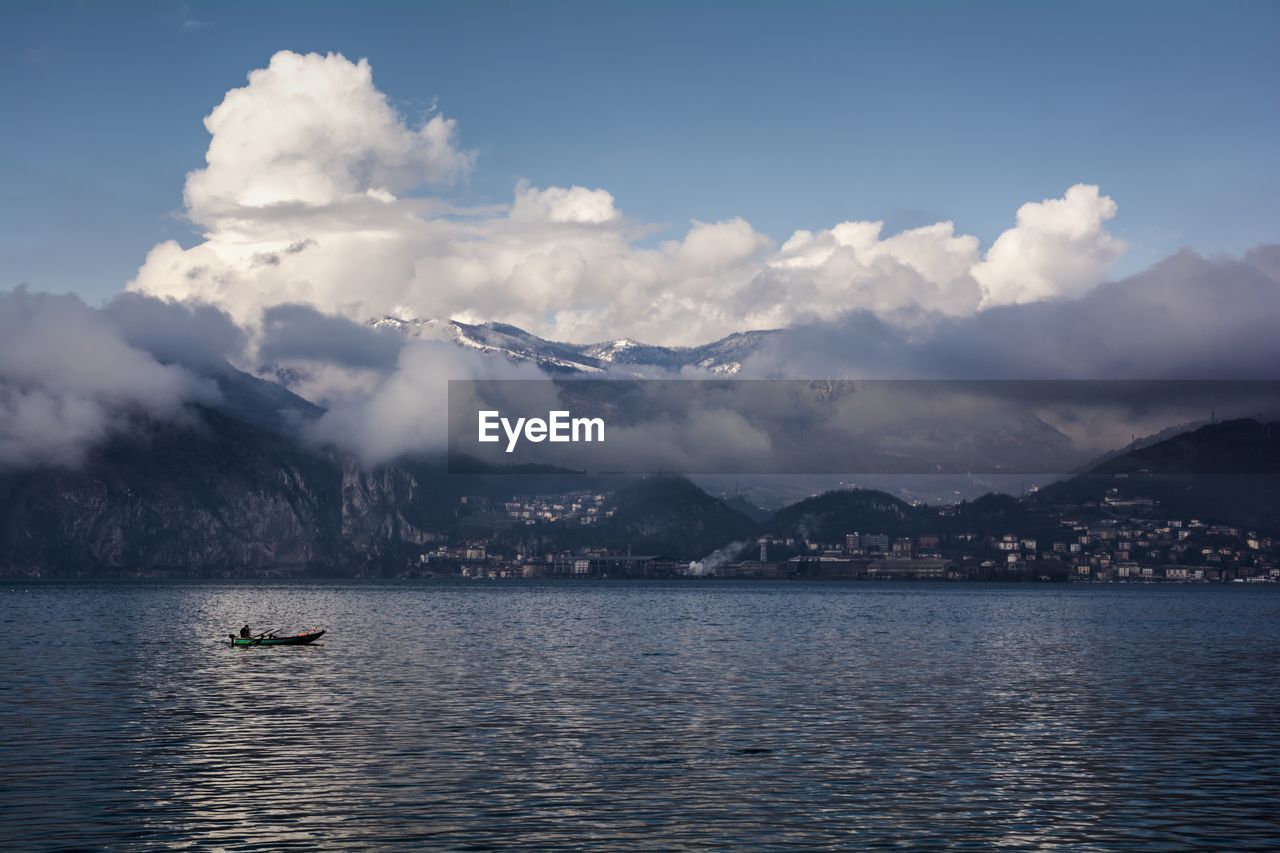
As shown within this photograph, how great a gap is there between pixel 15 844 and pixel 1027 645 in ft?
445

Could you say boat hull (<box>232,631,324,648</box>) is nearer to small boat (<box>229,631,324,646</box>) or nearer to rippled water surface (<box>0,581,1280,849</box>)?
small boat (<box>229,631,324,646</box>)

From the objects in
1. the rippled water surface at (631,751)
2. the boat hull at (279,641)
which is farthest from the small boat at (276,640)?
the rippled water surface at (631,751)

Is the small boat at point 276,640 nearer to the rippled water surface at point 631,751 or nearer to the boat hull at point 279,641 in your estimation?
the boat hull at point 279,641

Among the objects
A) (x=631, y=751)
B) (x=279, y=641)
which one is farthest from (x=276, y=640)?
(x=631, y=751)


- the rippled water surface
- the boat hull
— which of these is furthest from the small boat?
the rippled water surface

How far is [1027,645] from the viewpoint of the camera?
162125 millimetres

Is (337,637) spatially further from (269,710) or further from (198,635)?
(269,710)

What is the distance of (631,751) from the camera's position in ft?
226

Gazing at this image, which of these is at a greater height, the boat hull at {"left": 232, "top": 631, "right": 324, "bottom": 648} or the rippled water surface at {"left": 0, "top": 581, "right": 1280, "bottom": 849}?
A: the boat hull at {"left": 232, "top": 631, "right": 324, "bottom": 648}

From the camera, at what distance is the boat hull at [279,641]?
14588 centimetres

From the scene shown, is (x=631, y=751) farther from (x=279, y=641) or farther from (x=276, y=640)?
(x=279, y=641)

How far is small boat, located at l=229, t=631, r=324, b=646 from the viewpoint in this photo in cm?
14588

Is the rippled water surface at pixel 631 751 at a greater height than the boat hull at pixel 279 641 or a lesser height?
lesser

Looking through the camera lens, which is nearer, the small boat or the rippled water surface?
the rippled water surface
